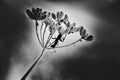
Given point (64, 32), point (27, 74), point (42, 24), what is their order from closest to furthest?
point (27, 74), point (42, 24), point (64, 32)

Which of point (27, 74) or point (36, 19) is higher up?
point (36, 19)

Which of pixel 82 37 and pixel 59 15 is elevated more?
pixel 59 15

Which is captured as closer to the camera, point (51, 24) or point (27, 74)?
point (27, 74)

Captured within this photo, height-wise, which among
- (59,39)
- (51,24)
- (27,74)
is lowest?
(27,74)

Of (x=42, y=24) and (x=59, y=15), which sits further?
(x=59, y=15)

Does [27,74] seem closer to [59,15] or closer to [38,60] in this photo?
[38,60]

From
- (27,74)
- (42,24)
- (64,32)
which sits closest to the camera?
(27,74)

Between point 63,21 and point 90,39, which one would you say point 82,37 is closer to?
point 90,39

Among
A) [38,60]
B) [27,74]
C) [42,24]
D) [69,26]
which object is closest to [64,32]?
[69,26]

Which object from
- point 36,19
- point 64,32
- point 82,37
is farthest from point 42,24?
point 82,37
